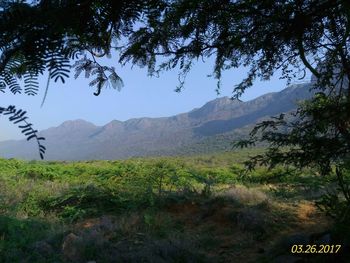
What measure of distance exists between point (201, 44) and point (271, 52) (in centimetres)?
74

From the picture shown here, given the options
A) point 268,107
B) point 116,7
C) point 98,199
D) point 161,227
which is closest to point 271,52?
point 116,7

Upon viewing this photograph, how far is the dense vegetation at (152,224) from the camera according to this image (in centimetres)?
542

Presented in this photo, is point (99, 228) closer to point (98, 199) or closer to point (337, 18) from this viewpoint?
point (98, 199)

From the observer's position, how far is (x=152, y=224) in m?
6.90

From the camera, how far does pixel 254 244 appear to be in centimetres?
617
